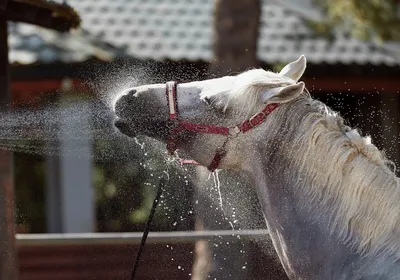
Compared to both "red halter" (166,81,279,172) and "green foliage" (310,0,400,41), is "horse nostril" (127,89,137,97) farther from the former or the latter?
"green foliage" (310,0,400,41)

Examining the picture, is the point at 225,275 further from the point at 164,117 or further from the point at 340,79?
the point at 340,79

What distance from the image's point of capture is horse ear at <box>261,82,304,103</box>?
3.40m

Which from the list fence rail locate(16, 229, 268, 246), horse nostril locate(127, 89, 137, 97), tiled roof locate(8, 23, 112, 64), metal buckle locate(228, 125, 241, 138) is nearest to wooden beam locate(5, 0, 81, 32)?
fence rail locate(16, 229, 268, 246)

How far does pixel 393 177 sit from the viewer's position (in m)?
3.53

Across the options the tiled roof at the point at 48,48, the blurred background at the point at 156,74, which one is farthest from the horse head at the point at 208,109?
the tiled roof at the point at 48,48

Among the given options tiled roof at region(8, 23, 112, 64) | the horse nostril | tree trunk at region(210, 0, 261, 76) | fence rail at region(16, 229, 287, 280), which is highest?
the horse nostril

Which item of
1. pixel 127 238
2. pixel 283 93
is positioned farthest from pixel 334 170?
pixel 127 238

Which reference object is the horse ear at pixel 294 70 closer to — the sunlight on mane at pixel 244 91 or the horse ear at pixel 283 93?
the sunlight on mane at pixel 244 91

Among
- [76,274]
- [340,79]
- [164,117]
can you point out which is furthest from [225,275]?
[340,79]

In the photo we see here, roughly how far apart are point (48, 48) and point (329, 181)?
7.26 m

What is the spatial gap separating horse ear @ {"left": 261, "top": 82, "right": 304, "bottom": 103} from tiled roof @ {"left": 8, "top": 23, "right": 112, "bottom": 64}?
6.52m

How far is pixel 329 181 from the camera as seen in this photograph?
3.51 m

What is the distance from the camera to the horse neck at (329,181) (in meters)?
3.45

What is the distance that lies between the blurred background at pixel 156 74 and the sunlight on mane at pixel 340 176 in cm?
300
